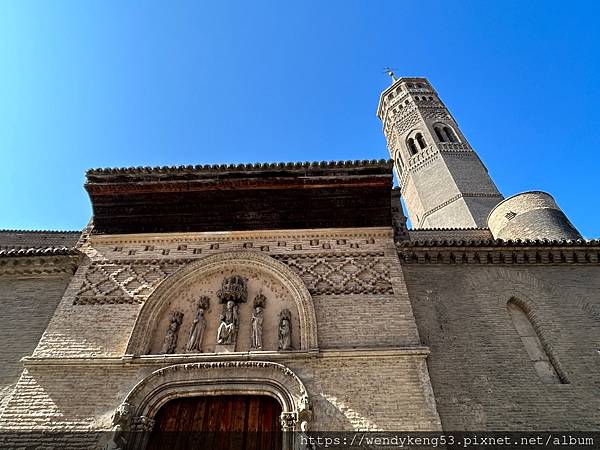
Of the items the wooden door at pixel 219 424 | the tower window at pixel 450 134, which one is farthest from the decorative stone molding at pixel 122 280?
the tower window at pixel 450 134

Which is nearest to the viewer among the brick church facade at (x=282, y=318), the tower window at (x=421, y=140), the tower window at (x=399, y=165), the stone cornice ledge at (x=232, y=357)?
the brick church facade at (x=282, y=318)

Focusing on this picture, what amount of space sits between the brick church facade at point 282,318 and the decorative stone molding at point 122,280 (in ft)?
0.10

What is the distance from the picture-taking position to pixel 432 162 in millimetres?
18734

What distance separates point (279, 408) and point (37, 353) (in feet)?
11.5

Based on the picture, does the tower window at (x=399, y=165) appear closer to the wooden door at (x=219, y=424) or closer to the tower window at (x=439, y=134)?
the tower window at (x=439, y=134)

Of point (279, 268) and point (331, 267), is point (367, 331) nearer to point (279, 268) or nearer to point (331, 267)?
point (331, 267)

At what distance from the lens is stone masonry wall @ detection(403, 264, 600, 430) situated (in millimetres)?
5621

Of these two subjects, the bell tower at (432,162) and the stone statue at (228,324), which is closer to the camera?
the stone statue at (228,324)

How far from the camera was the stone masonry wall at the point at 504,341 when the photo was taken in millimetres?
5621

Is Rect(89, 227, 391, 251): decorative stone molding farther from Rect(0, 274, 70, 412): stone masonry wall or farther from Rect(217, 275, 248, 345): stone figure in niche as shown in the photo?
Rect(0, 274, 70, 412): stone masonry wall

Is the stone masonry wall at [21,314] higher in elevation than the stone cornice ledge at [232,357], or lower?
higher

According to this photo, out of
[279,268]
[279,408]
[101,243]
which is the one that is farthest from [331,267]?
[101,243]

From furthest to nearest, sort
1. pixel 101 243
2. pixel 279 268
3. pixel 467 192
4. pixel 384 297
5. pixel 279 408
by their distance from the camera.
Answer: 1. pixel 467 192
2. pixel 101 243
3. pixel 279 268
4. pixel 384 297
5. pixel 279 408

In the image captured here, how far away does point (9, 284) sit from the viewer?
23.9ft
